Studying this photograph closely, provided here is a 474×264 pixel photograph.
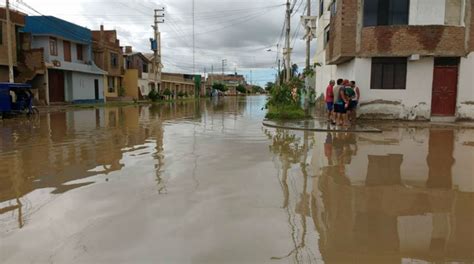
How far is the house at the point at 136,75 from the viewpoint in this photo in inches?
2185

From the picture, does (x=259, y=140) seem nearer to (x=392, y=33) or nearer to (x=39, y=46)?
(x=392, y=33)

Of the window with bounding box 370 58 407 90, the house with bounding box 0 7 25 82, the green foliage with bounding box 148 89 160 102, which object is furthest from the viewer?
the green foliage with bounding box 148 89 160 102

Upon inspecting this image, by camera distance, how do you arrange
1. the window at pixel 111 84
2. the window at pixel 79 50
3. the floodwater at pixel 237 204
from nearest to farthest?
the floodwater at pixel 237 204 < the window at pixel 79 50 < the window at pixel 111 84

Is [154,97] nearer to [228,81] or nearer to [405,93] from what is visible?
[405,93]

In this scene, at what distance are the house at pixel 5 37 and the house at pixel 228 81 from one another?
70.8 metres

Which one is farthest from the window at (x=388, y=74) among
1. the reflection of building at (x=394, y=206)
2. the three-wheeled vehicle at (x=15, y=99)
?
the three-wheeled vehicle at (x=15, y=99)

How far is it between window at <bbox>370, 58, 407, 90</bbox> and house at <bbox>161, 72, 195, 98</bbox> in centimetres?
5123

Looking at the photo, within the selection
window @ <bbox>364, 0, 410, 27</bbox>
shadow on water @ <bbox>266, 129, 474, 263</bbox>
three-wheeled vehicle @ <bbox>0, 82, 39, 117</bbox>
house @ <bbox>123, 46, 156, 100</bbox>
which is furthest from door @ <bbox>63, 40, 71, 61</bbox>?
shadow on water @ <bbox>266, 129, 474, 263</bbox>

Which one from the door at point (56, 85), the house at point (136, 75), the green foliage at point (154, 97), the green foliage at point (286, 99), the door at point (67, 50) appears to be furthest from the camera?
the house at point (136, 75)

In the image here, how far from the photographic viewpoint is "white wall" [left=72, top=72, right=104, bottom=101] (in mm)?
39688

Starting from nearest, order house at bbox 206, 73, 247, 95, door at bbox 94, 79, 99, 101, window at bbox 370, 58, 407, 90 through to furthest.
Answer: window at bbox 370, 58, 407, 90 < door at bbox 94, 79, 99, 101 < house at bbox 206, 73, 247, 95

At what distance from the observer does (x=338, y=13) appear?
747 inches

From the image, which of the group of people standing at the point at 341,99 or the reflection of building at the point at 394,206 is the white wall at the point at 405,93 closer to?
the group of people standing at the point at 341,99

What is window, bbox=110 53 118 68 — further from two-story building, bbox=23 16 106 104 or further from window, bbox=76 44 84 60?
window, bbox=76 44 84 60
